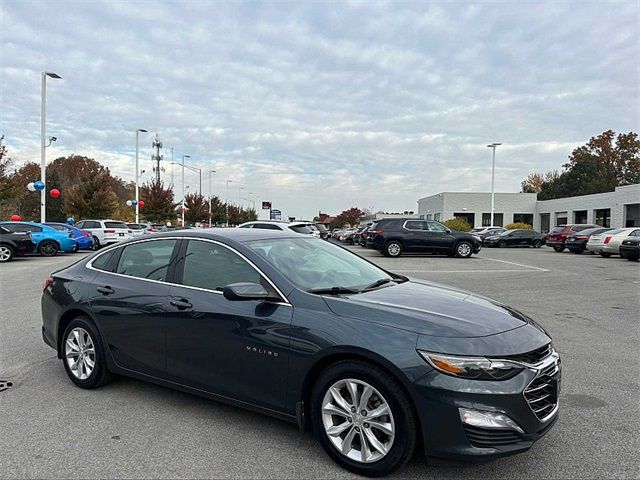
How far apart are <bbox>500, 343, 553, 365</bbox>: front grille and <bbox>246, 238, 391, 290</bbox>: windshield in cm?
131

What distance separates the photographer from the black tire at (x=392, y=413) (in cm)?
294

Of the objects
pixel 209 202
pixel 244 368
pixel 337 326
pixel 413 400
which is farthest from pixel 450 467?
pixel 209 202

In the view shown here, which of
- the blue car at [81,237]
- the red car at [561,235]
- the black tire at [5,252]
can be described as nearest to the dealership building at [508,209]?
the red car at [561,235]

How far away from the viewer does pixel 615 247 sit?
862 inches

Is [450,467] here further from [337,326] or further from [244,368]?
[244,368]

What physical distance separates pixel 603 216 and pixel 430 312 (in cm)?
5299

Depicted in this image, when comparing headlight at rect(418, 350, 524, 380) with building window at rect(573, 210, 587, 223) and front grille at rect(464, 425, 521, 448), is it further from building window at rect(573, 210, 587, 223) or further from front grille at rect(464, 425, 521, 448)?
building window at rect(573, 210, 587, 223)

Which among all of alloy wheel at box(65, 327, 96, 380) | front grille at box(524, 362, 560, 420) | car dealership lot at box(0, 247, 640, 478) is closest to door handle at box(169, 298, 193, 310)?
car dealership lot at box(0, 247, 640, 478)

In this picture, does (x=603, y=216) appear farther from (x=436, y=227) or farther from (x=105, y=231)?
(x=105, y=231)

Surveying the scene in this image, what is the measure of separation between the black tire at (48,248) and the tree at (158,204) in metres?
33.6

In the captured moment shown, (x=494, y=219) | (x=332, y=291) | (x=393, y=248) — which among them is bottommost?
(x=393, y=248)

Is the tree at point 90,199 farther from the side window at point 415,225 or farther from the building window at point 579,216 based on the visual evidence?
the building window at point 579,216

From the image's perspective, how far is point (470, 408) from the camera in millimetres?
2826

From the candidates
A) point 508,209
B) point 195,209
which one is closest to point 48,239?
point 195,209
